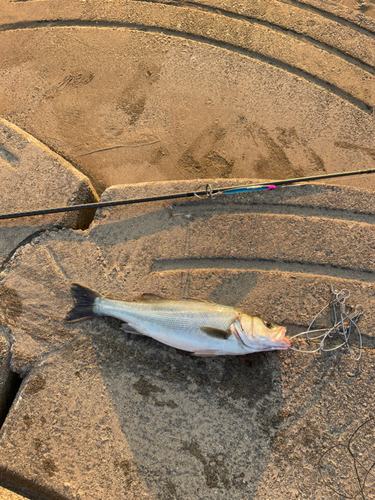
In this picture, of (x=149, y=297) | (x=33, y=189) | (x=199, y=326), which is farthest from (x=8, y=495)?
(x=33, y=189)

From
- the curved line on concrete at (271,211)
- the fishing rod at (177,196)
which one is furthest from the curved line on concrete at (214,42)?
the curved line on concrete at (271,211)

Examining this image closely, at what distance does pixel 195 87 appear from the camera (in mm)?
3295

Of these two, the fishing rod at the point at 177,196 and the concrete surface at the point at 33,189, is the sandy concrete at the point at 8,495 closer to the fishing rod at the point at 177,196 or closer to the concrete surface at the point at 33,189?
the concrete surface at the point at 33,189

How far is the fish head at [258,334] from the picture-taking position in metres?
2.32

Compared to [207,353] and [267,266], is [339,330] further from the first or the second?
[207,353]

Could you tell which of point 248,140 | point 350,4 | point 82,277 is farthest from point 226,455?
point 350,4

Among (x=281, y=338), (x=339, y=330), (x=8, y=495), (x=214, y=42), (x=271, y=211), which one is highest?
(x=214, y=42)

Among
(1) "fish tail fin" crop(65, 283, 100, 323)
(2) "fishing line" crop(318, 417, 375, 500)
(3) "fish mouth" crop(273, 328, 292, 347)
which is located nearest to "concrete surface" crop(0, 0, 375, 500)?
(2) "fishing line" crop(318, 417, 375, 500)

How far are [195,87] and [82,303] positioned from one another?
2.46m

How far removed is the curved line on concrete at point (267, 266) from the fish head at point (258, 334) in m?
0.53

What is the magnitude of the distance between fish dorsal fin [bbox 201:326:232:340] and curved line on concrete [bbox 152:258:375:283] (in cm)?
59

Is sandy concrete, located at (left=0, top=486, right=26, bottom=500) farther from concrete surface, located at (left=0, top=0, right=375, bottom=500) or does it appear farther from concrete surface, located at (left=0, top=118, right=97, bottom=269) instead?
concrete surface, located at (left=0, top=118, right=97, bottom=269)

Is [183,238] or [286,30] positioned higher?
[286,30]

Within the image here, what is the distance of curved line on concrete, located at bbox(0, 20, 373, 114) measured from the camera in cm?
321
